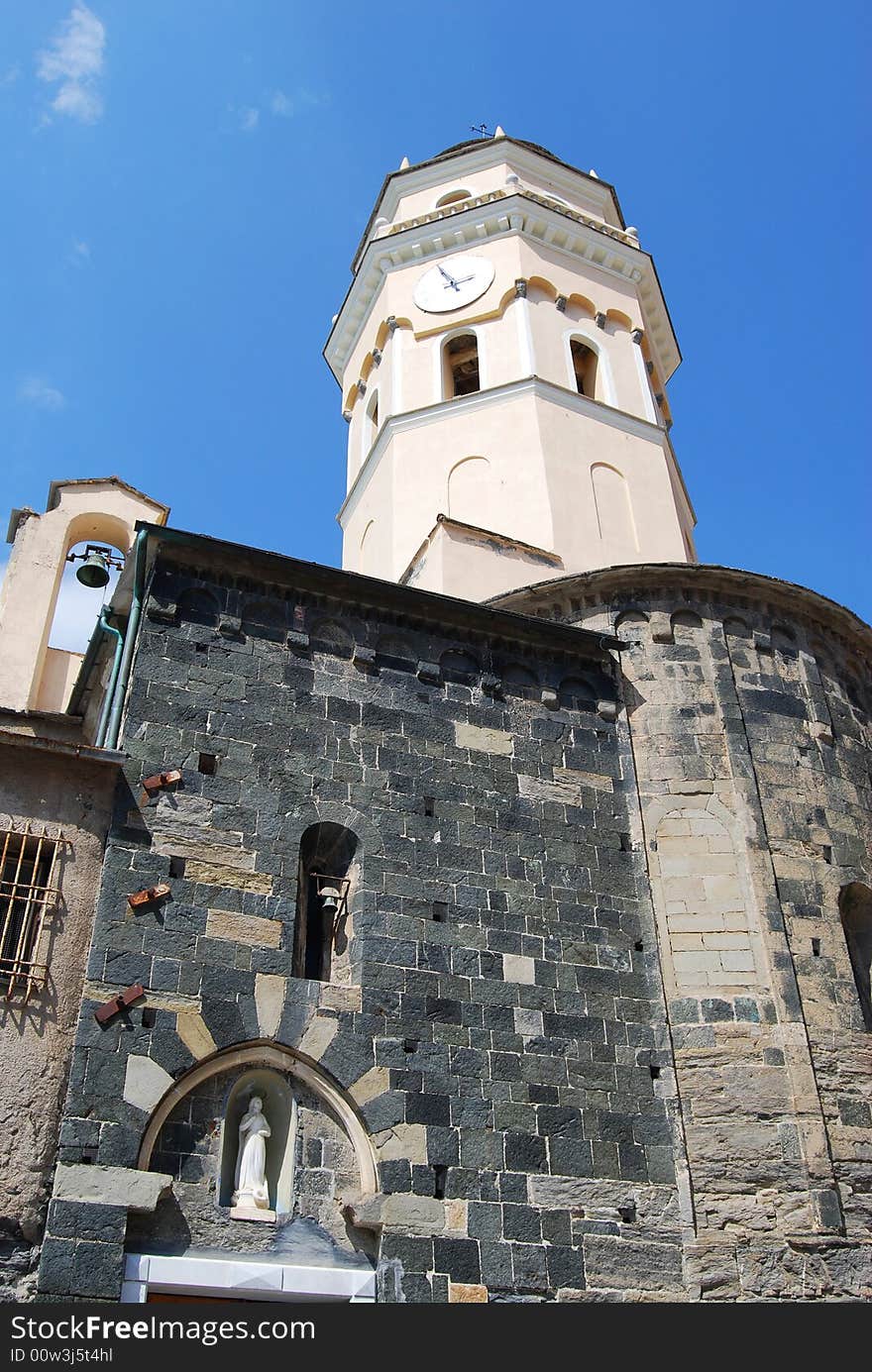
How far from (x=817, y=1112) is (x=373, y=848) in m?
3.77

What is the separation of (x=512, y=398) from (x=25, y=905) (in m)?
10.4

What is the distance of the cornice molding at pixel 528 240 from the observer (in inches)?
739

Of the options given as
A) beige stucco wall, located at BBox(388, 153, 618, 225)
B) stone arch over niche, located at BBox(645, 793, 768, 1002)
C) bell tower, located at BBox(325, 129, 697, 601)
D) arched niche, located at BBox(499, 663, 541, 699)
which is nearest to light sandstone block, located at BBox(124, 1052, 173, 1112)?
stone arch over niche, located at BBox(645, 793, 768, 1002)

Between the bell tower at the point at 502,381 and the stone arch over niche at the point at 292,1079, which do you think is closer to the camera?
the stone arch over niche at the point at 292,1079

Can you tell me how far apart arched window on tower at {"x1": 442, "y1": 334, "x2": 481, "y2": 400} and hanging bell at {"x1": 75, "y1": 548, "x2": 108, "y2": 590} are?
22.0ft

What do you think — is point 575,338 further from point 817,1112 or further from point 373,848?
point 817,1112

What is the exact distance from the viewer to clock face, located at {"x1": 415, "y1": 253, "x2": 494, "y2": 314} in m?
18.2

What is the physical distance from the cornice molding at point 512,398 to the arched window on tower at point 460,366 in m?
0.56

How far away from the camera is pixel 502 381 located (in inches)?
668

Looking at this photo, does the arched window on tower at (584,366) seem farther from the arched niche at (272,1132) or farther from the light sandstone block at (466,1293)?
the light sandstone block at (466,1293)

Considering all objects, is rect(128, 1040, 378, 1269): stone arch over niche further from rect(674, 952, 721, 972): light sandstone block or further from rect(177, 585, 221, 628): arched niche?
rect(177, 585, 221, 628): arched niche

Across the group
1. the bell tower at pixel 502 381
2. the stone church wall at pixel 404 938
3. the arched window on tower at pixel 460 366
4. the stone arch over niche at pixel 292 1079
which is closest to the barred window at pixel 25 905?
the stone church wall at pixel 404 938

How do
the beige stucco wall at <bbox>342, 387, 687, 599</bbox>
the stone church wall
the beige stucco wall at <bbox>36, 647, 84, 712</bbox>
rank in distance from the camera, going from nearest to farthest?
the stone church wall, the beige stucco wall at <bbox>36, 647, 84, 712</bbox>, the beige stucco wall at <bbox>342, 387, 687, 599</bbox>

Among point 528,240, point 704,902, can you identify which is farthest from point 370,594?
point 528,240
